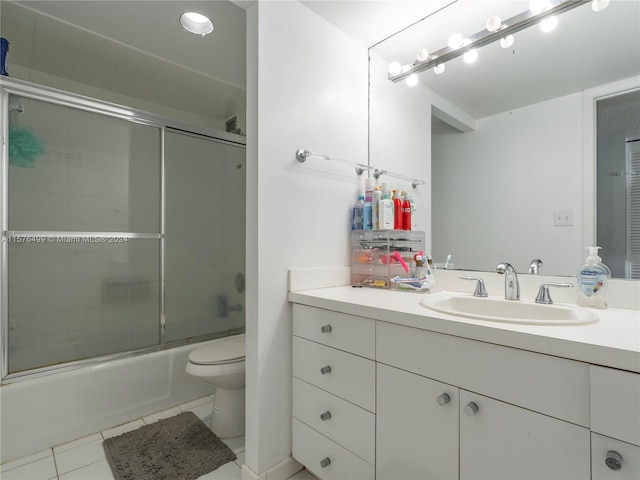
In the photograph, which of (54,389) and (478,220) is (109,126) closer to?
(54,389)

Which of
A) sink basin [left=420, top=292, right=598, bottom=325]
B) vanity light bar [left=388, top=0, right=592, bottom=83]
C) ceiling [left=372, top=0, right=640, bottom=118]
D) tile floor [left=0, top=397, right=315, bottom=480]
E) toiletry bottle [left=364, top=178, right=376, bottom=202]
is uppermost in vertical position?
vanity light bar [left=388, top=0, right=592, bottom=83]

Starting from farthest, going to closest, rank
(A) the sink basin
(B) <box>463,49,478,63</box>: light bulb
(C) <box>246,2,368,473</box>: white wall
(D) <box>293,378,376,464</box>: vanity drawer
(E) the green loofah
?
(E) the green loofah
(B) <box>463,49,478,63</box>: light bulb
(C) <box>246,2,368,473</box>: white wall
(D) <box>293,378,376,464</box>: vanity drawer
(A) the sink basin

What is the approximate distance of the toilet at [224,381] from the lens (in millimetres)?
1594

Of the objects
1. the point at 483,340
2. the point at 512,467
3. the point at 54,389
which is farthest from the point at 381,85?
the point at 54,389

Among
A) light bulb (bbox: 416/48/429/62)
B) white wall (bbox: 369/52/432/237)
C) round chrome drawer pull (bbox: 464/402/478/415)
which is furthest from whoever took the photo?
white wall (bbox: 369/52/432/237)

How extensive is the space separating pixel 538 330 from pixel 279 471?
1.15 meters

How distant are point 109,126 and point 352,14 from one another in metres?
1.68

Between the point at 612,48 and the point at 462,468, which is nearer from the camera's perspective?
the point at 462,468

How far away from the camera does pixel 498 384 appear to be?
30.2 inches

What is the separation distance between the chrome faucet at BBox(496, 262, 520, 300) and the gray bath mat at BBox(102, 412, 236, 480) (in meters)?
1.42

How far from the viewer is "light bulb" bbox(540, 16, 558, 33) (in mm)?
1208

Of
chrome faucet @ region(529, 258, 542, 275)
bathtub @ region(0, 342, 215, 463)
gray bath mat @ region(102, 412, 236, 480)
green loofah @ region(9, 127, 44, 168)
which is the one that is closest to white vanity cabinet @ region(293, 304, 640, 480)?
gray bath mat @ region(102, 412, 236, 480)

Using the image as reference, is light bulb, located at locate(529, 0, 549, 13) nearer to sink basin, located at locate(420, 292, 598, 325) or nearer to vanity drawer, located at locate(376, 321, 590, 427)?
sink basin, located at locate(420, 292, 598, 325)

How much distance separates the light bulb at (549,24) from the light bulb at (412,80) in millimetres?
557
